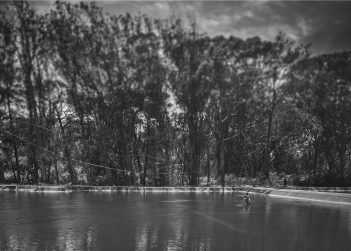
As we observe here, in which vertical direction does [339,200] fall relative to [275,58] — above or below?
below

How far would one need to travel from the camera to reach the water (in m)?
16.9

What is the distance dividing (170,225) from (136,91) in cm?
2628

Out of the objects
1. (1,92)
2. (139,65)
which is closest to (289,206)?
(139,65)

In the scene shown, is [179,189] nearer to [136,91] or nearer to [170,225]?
[136,91]

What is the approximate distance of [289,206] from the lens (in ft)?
100

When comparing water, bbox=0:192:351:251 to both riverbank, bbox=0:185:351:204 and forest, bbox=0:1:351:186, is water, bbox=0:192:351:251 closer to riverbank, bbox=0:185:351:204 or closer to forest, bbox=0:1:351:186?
riverbank, bbox=0:185:351:204

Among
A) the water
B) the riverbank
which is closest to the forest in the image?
the riverbank

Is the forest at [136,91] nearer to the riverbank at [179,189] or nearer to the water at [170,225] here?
the riverbank at [179,189]

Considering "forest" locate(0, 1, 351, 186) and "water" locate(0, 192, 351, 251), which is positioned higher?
"forest" locate(0, 1, 351, 186)

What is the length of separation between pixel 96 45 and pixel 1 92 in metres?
12.1

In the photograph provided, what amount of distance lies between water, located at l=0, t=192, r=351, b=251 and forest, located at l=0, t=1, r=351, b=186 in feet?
52.4

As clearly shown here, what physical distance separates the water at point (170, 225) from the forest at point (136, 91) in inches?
629

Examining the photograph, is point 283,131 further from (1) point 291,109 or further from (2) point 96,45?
(2) point 96,45

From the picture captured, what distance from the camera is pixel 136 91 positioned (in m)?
45.7
